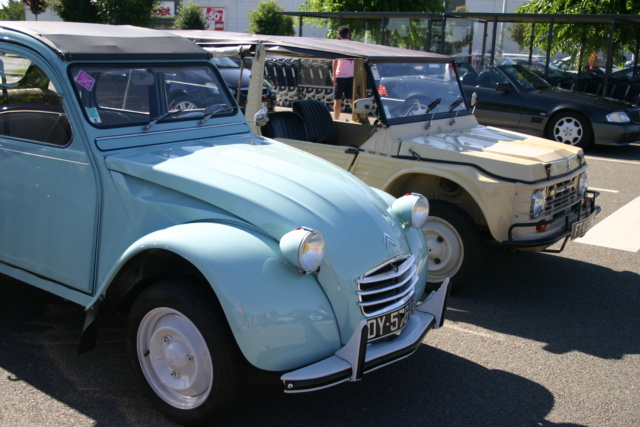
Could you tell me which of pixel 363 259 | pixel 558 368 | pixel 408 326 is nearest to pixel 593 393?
pixel 558 368

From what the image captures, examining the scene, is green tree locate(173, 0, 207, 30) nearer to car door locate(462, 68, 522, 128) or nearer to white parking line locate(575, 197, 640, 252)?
car door locate(462, 68, 522, 128)

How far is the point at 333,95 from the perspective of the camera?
7289mm

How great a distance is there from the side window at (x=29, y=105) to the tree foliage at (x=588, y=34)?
49.6 ft

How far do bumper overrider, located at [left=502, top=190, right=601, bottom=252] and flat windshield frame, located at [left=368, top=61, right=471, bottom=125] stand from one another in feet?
4.94

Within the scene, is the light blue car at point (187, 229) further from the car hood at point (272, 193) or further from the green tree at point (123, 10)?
the green tree at point (123, 10)

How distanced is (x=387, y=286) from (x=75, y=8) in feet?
87.7

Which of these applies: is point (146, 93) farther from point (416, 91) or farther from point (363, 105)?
point (416, 91)

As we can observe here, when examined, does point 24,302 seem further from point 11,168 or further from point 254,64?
point 254,64

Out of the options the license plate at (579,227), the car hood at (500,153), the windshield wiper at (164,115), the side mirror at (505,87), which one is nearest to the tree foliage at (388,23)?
the side mirror at (505,87)

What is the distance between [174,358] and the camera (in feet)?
11.1

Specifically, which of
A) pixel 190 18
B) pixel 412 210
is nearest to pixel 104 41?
pixel 412 210

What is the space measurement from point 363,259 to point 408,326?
1.61 feet

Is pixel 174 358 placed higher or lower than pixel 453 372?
higher

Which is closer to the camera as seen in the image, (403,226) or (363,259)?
(363,259)
